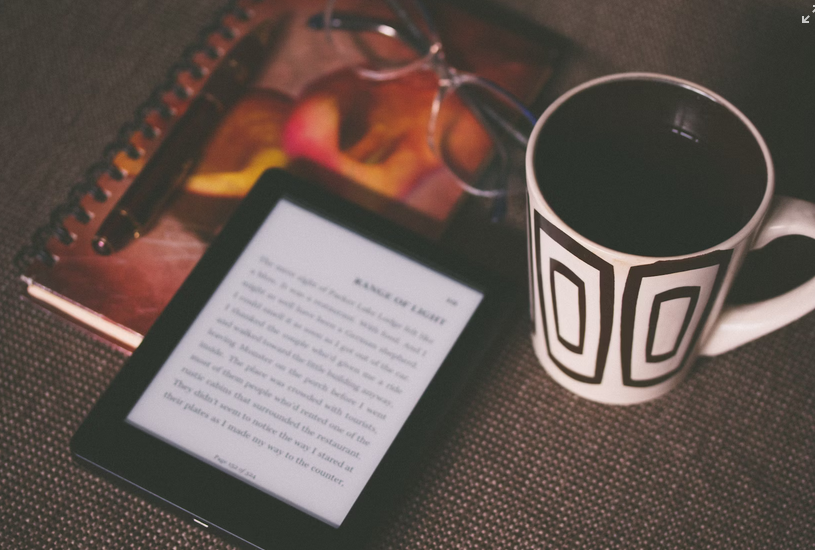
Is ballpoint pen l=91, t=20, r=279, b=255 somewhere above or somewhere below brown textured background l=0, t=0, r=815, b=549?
above

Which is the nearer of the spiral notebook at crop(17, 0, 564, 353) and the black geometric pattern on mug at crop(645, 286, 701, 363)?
the black geometric pattern on mug at crop(645, 286, 701, 363)

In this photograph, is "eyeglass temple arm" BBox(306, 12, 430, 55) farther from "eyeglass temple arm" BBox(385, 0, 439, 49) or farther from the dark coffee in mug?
the dark coffee in mug

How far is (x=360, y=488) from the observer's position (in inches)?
11.5

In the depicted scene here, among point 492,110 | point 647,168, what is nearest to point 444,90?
point 492,110

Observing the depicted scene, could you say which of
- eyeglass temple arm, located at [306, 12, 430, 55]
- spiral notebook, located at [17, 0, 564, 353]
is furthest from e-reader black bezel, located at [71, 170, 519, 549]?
eyeglass temple arm, located at [306, 12, 430, 55]

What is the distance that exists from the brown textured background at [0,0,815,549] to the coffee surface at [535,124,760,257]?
8 cm

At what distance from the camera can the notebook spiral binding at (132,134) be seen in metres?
0.36

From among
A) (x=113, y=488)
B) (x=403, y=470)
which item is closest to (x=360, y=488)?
(x=403, y=470)

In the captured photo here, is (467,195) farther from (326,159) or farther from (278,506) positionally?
(278,506)

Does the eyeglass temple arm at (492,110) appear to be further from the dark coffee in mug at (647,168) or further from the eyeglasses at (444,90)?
the dark coffee in mug at (647,168)

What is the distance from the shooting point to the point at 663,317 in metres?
0.26

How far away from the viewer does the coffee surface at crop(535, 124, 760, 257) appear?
0.28 metres

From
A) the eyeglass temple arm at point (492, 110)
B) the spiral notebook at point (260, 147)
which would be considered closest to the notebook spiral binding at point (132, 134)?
the spiral notebook at point (260, 147)

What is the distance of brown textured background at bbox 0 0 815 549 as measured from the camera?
0.32 m
